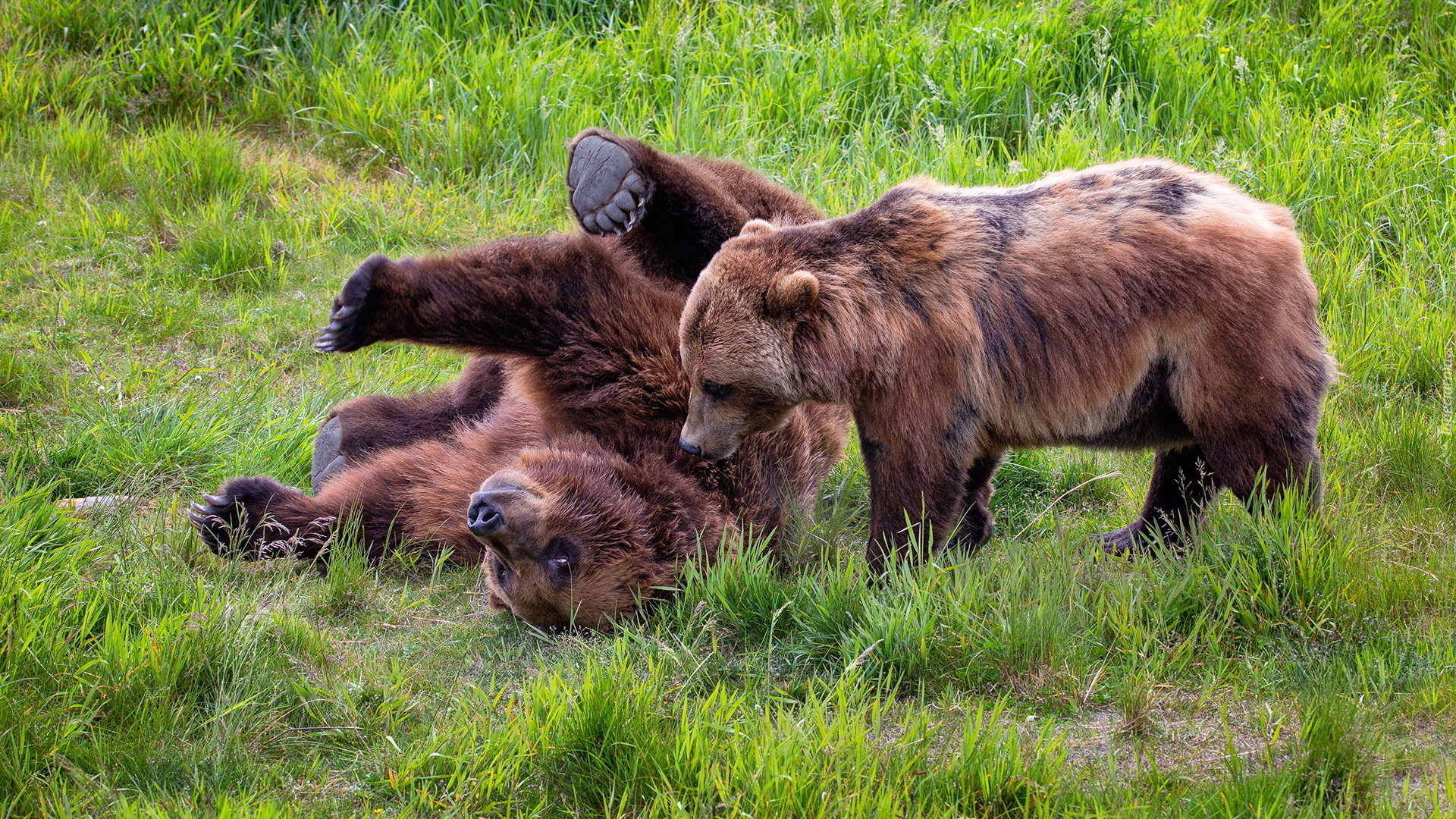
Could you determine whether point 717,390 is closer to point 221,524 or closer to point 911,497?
point 911,497

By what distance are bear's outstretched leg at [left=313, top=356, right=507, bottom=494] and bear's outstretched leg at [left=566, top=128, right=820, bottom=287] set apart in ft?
2.89

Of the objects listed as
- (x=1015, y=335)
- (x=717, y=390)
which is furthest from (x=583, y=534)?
(x=1015, y=335)

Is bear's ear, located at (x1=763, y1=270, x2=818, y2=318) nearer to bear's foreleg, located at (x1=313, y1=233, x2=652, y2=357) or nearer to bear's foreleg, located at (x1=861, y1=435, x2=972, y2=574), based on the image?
bear's foreleg, located at (x1=861, y1=435, x2=972, y2=574)

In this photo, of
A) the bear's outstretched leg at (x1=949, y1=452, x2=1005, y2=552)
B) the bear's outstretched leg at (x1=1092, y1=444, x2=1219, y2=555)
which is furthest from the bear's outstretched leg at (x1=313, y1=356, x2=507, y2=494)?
the bear's outstretched leg at (x1=1092, y1=444, x2=1219, y2=555)

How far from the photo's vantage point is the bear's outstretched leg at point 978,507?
4.46 meters

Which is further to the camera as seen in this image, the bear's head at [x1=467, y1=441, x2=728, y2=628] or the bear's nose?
the bear's head at [x1=467, y1=441, x2=728, y2=628]

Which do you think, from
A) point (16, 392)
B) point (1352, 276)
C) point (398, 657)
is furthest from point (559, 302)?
point (1352, 276)

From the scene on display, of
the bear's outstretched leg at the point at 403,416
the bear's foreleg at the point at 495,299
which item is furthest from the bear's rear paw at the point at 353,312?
the bear's outstretched leg at the point at 403,416

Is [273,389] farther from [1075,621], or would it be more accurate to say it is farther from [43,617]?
[1075,621]

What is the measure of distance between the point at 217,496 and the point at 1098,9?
542cm

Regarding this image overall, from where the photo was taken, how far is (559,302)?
4441mm

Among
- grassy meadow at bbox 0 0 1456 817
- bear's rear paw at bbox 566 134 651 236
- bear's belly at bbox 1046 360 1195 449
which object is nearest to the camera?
grassy meadow at bbox 0 0 1456 817

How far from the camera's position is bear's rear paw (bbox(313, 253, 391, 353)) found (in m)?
4.16

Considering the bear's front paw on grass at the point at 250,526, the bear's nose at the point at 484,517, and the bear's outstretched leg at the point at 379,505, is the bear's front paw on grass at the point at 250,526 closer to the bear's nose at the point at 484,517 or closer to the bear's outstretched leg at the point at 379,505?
the bear's outstretched leg at the point at 379,505
